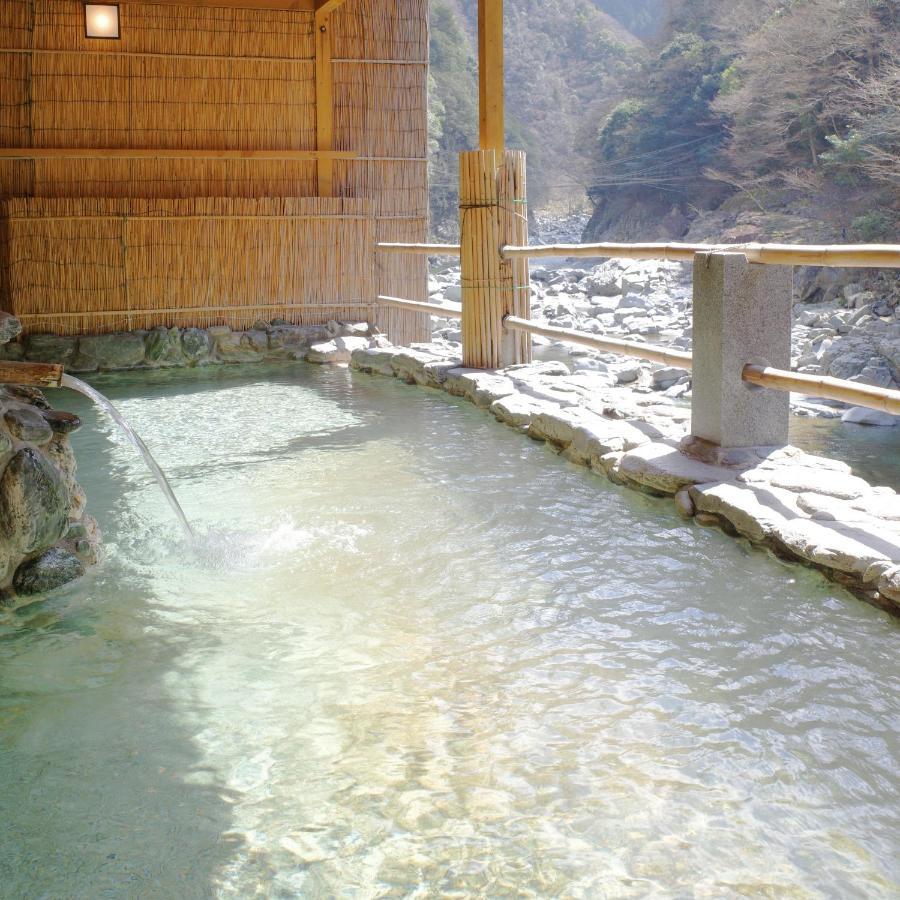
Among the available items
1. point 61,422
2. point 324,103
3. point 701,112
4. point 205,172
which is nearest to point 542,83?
point 701,112

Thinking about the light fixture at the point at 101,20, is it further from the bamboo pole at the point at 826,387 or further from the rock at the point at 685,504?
the rock at the point at 685,504

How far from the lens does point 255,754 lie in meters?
2.41

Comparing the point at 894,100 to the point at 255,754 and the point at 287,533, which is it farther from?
the point at 255,754

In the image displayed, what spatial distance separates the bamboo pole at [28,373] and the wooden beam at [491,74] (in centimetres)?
409

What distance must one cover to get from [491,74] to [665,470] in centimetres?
365

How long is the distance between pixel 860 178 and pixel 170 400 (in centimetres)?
1200

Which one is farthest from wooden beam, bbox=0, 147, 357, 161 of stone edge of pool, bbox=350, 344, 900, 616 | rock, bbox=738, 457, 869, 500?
rock, bbox=738, 457, 869, 500

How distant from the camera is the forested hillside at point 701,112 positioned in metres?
16.1

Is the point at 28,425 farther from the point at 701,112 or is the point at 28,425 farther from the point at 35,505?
the point at 701,112

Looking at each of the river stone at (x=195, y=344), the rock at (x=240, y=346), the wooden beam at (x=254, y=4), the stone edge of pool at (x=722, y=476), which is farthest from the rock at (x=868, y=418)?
the wooden beam at (x=254, y=4)

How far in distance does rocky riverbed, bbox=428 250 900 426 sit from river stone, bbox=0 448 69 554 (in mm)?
5557

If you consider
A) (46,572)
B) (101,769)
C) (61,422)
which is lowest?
(101,769)

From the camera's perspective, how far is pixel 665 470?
4383 millimetres

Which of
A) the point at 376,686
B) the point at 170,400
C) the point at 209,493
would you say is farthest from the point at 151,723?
the point at 170,400
